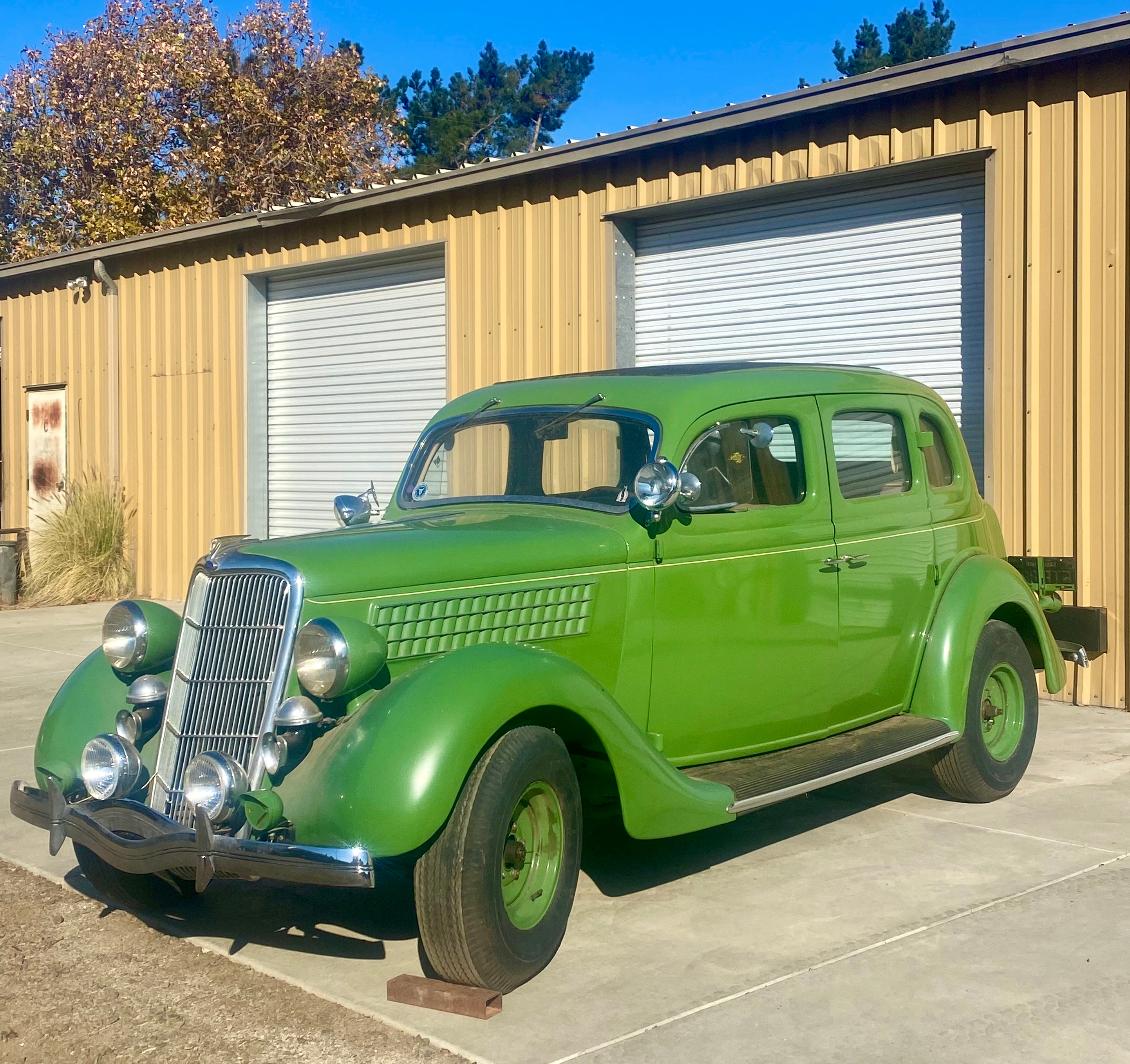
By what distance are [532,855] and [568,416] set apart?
1908mm

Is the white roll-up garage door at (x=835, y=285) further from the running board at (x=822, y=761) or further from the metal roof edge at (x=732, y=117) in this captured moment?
the running board at (x=822, y=761)

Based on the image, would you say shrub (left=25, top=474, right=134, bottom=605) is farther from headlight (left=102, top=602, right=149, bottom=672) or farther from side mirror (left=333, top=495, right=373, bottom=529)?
headlight (left=102, top=602, right=149, bottom=672)

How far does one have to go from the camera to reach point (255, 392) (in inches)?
568

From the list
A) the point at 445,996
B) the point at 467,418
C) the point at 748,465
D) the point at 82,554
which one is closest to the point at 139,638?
the point at 445,996

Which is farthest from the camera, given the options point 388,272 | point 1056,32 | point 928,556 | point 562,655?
point 388,272

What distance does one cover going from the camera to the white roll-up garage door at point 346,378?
12.9m

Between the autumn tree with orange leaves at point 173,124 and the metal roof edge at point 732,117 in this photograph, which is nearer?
the metal roof edge at point 732,117

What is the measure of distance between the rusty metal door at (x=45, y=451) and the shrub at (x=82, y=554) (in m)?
1.12

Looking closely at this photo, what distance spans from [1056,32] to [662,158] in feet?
10.4

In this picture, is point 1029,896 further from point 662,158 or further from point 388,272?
point 388,272

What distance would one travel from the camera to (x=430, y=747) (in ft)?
12.8

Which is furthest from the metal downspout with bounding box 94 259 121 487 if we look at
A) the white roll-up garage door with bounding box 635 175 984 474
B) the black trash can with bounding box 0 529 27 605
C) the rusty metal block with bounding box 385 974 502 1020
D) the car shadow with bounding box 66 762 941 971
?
the rusty metal block with bounding box 385 974 502 1020

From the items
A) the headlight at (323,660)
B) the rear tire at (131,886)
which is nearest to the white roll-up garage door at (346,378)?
the rear tire at (131,886)

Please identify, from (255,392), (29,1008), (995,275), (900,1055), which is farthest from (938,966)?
(255,392)
